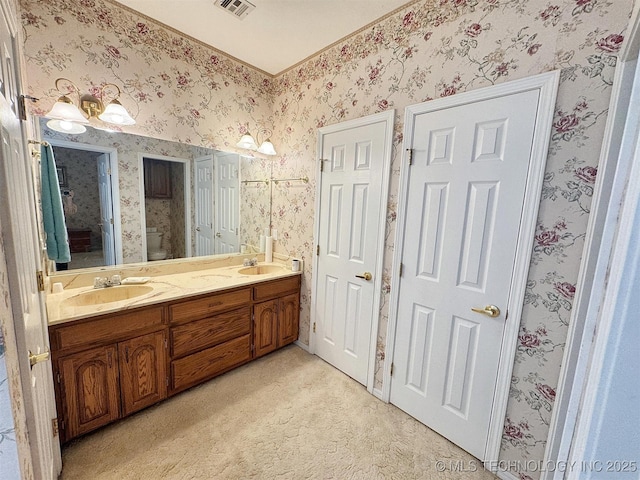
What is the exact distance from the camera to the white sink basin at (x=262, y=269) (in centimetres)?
259

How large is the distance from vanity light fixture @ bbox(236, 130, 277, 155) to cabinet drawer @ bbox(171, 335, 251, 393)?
1720 mm

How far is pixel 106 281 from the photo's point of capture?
1847 mm

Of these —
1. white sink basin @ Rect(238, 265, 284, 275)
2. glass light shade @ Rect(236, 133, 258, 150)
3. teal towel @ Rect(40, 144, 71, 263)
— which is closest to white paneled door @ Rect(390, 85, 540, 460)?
white sink basin @ Rect(238, 265, 284, 275)

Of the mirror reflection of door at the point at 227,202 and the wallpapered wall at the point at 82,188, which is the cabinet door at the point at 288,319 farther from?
the wallpapered wall at the point at 82,188

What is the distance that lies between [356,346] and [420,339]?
0.59 metres

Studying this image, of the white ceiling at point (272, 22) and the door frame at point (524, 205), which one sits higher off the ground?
the white ceiling at point (272, 22)

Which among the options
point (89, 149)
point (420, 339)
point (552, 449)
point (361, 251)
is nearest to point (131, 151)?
point (89, 149)

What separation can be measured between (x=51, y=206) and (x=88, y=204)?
53 centimetres

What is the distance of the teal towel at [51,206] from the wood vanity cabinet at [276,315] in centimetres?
124

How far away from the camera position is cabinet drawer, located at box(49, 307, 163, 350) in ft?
4.50

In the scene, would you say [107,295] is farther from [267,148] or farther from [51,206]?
[267,148]

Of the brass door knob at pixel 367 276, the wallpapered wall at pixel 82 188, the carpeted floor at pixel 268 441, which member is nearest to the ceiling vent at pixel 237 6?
the wallpapered wall at pixel 82 188

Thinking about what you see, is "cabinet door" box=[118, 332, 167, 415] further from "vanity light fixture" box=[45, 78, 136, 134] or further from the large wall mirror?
"vanity light fixture" box=[45, 78, 136, 134]

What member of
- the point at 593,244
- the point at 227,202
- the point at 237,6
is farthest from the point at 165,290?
the point at 593,244
